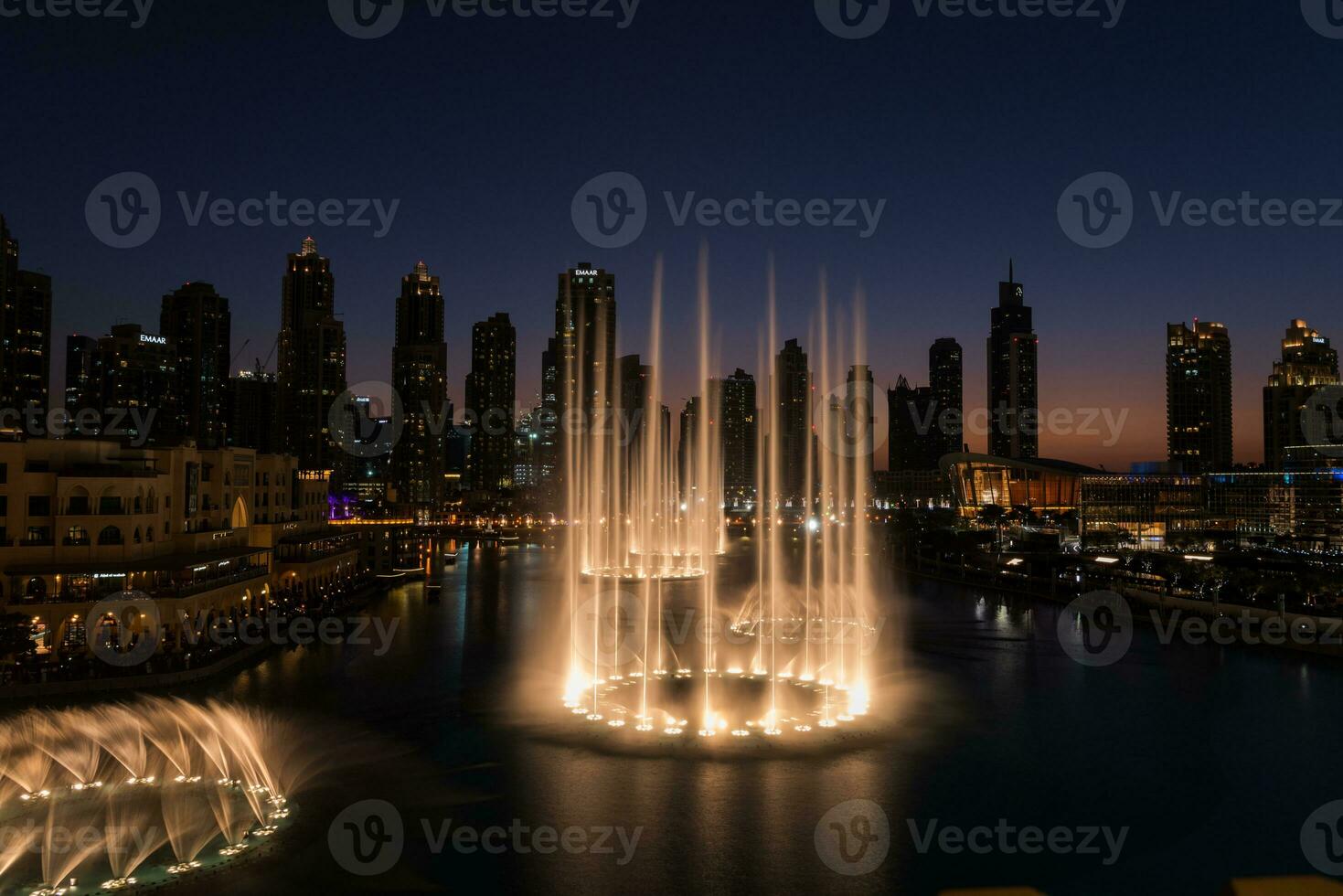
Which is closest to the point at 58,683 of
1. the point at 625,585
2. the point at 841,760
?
the point at 841,760

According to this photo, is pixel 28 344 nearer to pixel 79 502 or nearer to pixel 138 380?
pixel 138 380

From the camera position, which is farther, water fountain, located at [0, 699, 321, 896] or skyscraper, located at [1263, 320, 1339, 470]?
skyscraper, located at [1263, 320, 1339, 470]

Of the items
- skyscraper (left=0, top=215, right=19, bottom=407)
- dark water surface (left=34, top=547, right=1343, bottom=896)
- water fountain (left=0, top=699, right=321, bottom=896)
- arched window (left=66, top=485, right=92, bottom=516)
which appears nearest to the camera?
water fountain (left=0, top=699, right=321, bottom=896)

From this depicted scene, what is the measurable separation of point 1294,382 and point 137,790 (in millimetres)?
141351

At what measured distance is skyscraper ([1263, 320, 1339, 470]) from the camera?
120 meters

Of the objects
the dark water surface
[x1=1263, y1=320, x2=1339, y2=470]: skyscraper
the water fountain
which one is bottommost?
the dark water surface

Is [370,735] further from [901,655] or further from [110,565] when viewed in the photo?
[901,655]

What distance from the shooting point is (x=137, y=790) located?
15.2 meters

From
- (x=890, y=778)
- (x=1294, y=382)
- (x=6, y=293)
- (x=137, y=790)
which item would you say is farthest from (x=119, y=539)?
(x=1294, y=382)

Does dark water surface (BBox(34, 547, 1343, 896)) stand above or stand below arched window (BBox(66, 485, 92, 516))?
below

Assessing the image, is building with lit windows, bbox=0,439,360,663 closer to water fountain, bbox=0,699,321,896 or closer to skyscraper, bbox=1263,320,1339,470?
water fountain, bbox=0,699,321,896

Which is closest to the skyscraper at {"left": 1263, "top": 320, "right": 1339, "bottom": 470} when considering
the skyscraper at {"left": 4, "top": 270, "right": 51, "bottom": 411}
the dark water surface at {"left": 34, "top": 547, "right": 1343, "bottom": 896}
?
the dark water surface at {"left": 34, "top": 547, "right": 1343, "bottom": 896}

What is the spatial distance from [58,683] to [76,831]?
10280 mm

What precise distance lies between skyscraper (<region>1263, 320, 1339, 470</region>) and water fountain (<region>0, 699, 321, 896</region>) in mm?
132173
